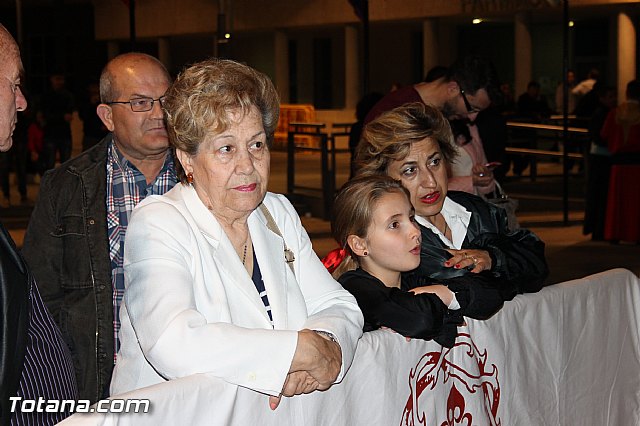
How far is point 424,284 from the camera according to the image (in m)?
4.20

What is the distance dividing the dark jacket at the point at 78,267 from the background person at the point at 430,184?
109 centimetres

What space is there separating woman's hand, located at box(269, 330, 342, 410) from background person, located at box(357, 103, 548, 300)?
45.0 inches

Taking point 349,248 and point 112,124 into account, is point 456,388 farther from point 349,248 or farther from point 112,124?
point 112,124

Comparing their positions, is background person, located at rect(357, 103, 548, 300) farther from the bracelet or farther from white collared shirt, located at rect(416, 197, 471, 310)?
the bracelet

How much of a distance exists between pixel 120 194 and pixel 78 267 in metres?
0.37

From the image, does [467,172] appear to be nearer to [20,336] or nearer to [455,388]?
[455,388]

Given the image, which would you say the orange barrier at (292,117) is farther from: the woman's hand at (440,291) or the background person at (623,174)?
the woman's hand at (440,291)

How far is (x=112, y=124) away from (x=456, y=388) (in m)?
1.63

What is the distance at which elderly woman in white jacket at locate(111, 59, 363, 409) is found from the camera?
2.84 meters

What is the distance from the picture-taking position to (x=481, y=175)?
6.57m

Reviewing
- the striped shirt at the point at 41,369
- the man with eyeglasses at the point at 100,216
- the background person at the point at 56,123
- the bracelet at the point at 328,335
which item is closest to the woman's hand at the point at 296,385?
the bracelet at the point at 328,335

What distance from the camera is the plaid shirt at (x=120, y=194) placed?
3.87 meters

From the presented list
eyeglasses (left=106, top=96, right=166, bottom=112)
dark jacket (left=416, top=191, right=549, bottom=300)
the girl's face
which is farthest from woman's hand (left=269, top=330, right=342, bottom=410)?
eyeglasses (left=106, top=96, right=166, bottom=112)

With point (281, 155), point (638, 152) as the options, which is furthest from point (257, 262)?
point (281, 155)
